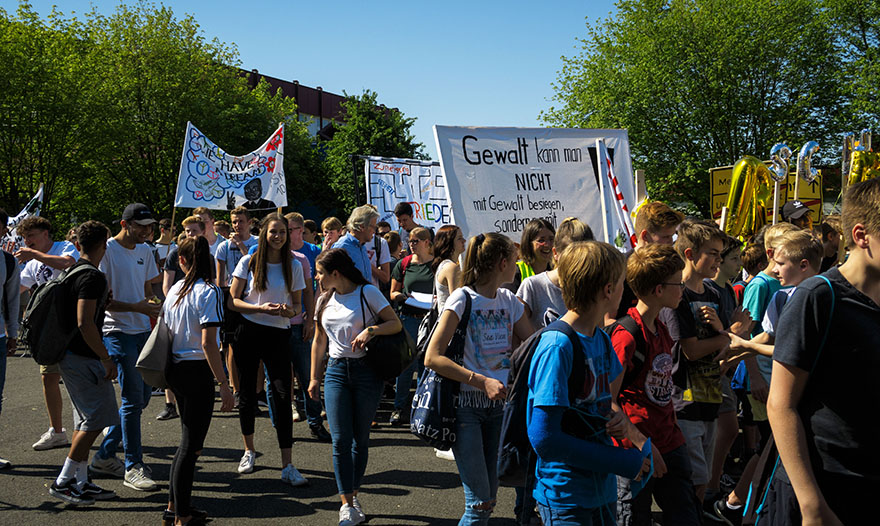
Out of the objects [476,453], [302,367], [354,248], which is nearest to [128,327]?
[302,367]

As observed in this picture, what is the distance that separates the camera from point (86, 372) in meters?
5.14

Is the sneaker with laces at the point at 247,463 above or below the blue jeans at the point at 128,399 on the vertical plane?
below

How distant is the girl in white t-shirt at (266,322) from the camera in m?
5.57

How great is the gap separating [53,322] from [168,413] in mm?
2806

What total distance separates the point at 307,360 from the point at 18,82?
83.5 feet


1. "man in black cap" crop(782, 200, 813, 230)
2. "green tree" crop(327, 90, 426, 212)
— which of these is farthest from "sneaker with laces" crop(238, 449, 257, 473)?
"green tree" crop(327, 90, 426, 212)

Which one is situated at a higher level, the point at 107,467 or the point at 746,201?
the point at 746,201

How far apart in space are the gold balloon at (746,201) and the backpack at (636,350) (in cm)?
726

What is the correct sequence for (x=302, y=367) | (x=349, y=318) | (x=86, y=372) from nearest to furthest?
(x=349, y=318), (x=86, y=372), (x=302, y=367)

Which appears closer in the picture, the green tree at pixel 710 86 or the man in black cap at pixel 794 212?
the man in black cap at pixel 794 212

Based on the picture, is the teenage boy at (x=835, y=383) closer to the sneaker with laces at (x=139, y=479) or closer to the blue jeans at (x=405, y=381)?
the sneaker with laces at (x=139, y=479)

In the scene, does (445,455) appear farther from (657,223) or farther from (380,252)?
(380,252)

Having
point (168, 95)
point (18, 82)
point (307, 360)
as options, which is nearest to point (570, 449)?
point (307, 360)

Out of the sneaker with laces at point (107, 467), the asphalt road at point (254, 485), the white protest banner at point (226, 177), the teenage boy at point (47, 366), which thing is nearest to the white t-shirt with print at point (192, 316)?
the asphalt road at point (254, 485)
